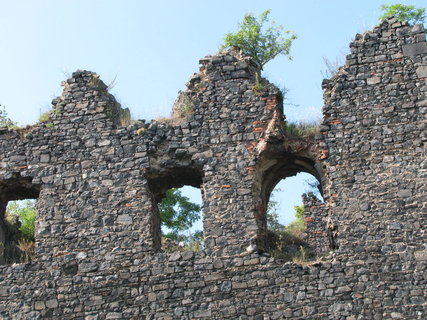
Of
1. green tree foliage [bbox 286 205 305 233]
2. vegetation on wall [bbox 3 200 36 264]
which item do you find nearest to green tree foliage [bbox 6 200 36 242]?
vegetation on wall [bbox 3 200 36 264]

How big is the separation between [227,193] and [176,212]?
11181 mm

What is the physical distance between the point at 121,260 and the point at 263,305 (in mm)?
2599

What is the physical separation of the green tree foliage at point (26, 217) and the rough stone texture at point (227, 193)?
54.9 inches

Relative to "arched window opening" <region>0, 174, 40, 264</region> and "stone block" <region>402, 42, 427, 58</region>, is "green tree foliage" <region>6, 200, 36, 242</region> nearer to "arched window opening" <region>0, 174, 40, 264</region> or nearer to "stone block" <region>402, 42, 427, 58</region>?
"arched window opening" <region>0, 174, 40, 264</region>

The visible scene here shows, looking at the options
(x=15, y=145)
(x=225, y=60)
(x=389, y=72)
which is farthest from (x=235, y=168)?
(x=15, y=145)

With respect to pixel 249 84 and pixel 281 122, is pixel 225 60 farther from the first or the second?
pixel 281 122

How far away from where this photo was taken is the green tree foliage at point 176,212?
984 inches

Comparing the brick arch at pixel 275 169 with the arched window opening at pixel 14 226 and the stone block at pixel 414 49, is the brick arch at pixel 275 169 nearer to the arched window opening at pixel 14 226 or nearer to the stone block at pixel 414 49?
the stone block at pixel 414 49

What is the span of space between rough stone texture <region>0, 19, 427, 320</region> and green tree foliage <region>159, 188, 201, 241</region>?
9.28 meters

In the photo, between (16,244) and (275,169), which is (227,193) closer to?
(275,169)

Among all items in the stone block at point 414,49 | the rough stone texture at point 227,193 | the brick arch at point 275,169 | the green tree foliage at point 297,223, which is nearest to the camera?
the rough stone texture at point 227,193

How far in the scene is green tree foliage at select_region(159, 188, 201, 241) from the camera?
25.0 m

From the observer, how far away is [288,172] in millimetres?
15586

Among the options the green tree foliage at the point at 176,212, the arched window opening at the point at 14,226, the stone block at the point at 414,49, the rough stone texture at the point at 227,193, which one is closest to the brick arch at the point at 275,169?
the rough stone texture at the point at 227,193
